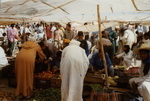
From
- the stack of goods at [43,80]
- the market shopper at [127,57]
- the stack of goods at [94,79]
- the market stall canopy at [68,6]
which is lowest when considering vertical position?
the stack of goods at [43,80]

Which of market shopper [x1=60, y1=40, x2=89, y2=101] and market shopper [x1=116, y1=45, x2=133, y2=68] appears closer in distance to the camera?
market shopper [x1=60, y1=40, x2=89, y2=101]

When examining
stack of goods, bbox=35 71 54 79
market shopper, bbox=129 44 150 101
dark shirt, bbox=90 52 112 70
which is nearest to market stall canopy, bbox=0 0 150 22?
market shopper, bbox=129 44 150 101

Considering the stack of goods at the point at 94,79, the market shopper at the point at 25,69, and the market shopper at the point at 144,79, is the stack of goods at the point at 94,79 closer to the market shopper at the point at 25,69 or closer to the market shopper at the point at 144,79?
the market shopper at the point at 144,79

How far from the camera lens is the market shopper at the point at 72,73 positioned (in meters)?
5.04

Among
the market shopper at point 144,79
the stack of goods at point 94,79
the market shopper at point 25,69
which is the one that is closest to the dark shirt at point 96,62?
the stack of goods at point 94,79

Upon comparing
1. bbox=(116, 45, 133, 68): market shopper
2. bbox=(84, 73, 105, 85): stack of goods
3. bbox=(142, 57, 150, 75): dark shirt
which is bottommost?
bbox=(84, 73, 105, 85): stack of goods

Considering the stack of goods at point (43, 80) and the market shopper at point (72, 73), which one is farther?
the stack of goods at point (43, 80)

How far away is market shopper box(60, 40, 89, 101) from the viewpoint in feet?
16.5

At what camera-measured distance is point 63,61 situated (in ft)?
16.9

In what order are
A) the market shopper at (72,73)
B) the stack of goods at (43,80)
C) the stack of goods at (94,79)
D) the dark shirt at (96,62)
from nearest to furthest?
the market shopper at (72,73), the stack of goods at (94,79), the dark shirt at (96,62), the stack of goods at (43,80)

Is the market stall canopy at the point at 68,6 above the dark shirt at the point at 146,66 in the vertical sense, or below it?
above

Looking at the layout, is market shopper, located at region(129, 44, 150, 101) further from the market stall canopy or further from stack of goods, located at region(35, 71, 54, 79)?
stack of goods, located at region(35, 71, 54, 79)

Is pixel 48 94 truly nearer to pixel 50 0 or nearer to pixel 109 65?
pixel 109 65

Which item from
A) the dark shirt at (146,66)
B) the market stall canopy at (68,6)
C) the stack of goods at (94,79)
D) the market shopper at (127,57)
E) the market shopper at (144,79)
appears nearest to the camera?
the market shopper at (144,79)
